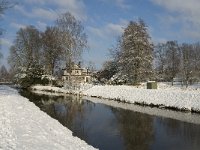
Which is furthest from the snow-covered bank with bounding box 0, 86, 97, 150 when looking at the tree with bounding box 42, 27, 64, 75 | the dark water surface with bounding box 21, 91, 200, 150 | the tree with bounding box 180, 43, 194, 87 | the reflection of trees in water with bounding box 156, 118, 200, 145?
the tree with bounding box 42, 27, 64, 75

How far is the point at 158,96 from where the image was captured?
111ft

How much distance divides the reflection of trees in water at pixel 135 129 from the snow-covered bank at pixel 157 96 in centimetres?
445

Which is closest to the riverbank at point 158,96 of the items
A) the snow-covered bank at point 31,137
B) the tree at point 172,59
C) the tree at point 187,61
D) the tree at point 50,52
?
the snow-covered bank at point 31,137

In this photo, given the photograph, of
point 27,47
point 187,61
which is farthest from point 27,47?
point 187,61

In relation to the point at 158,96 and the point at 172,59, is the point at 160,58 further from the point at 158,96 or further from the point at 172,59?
the point at 158,96

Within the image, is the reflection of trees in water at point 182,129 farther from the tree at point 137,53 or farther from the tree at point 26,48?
the tree at point 26,48

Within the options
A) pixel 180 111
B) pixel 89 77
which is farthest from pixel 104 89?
pixel 89 77

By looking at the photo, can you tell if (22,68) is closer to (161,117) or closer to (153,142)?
(161,117)

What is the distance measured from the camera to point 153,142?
1698 centimetres

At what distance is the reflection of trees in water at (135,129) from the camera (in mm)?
16516

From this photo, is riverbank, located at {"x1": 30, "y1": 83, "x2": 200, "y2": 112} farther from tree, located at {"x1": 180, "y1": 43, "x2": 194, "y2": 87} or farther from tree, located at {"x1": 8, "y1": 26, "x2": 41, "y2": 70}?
tree, located at {"x1": 8, "y1": 26, "x2": 41, "y2": 70}

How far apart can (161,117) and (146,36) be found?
102ft

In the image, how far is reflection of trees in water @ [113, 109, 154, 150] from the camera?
16516 millimetres

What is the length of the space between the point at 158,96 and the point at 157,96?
174mm
